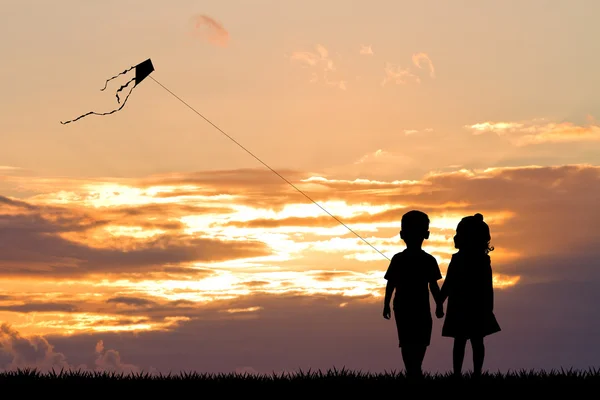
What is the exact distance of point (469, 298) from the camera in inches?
576

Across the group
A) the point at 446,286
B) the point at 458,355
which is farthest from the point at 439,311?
the point at 458,355

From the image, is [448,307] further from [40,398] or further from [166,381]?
[40,398]

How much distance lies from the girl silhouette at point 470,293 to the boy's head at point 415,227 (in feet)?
2.78

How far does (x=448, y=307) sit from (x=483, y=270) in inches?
33.8

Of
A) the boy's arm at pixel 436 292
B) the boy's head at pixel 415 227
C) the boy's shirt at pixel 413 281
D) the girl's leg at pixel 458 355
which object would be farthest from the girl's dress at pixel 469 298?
the boy's head at pixel 415 227

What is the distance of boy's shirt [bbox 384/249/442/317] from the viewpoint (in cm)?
1416

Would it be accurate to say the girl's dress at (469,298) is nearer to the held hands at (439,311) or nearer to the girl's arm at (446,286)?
the girl's arm at (446,286)

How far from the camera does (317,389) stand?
1352 centimetres

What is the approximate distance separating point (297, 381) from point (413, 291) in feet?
7.86

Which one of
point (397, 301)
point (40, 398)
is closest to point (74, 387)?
point (40, 398)

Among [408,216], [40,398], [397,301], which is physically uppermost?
[408,216]

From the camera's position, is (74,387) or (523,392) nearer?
(523,392)

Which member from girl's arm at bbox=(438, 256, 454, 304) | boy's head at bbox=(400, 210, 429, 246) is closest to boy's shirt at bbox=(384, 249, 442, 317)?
boy's head at bbox=(400, 210, 429, 246)

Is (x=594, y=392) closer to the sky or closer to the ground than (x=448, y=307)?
closer to the ground
